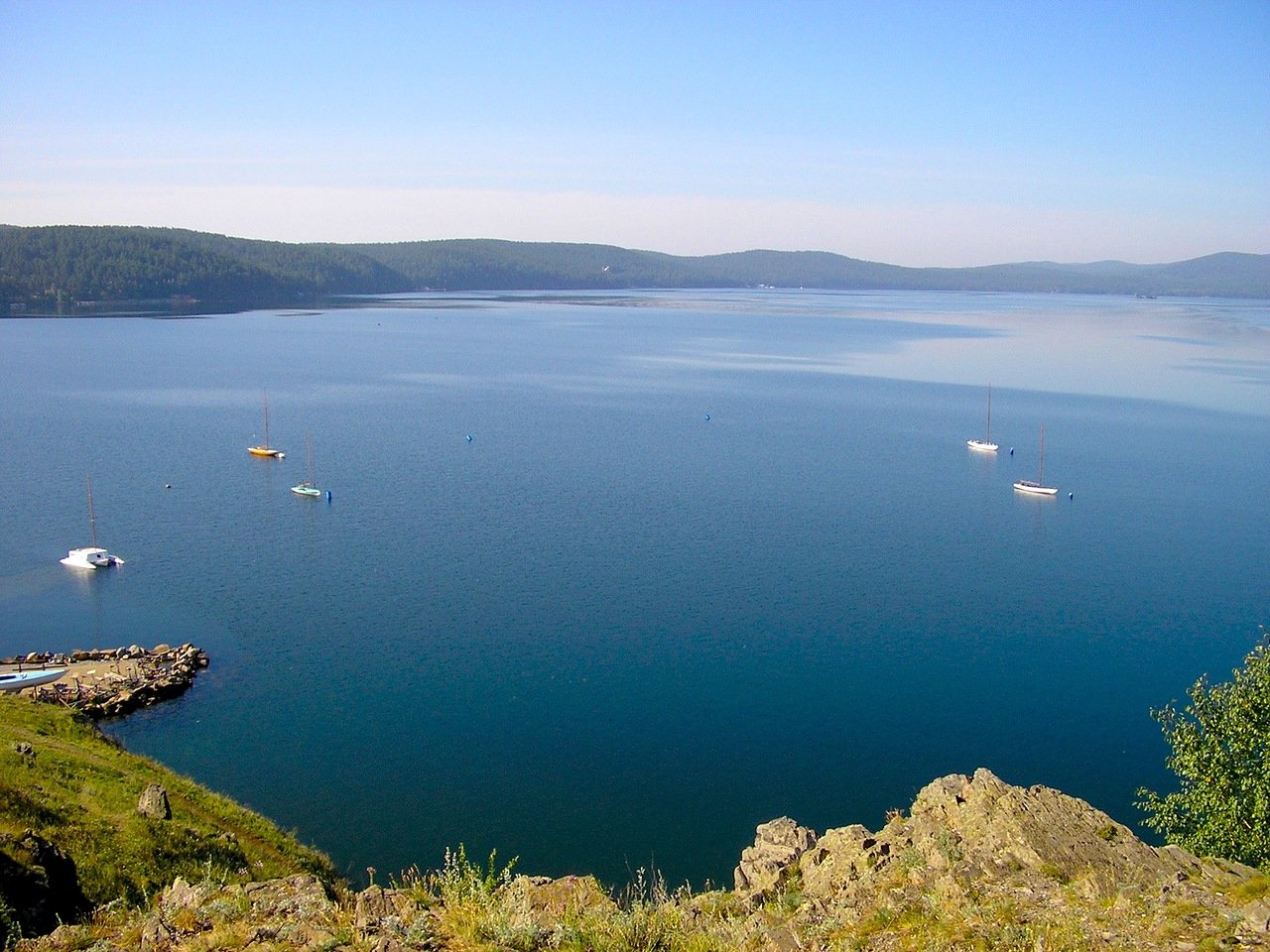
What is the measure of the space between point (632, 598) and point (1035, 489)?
2041cm

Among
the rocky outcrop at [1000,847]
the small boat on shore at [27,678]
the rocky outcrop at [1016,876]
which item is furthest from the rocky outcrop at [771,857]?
the small boat on shore at [27,678]

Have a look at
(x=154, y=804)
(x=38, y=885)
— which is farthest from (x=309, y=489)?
(x=38, y=885)

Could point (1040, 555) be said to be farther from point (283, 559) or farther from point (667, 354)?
point (667, 354)

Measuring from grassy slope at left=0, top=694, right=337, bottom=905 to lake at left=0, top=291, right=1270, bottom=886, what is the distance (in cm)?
225

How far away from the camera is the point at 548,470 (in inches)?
1687

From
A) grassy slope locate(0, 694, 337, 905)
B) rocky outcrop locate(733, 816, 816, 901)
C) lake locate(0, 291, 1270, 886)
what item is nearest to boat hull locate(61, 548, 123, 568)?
lake locate(0, 291, 1270, 886)

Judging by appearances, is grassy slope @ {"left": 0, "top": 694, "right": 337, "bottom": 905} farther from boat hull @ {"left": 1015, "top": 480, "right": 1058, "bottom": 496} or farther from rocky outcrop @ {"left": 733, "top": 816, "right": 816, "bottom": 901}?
boat hull @ {"left": 1015, "top": 480, "right": 1058, "bottom": 496}

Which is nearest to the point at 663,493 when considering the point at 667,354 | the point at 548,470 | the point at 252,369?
the point at 548,470

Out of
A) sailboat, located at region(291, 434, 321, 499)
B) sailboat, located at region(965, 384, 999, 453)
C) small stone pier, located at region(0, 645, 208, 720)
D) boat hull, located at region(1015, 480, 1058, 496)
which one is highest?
sailboat, located at region(965, 384, 999, 453)

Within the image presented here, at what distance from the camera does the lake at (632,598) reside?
61.4 ft

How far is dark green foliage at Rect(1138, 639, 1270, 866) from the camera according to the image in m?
12.0

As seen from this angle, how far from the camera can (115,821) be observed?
11.9 m

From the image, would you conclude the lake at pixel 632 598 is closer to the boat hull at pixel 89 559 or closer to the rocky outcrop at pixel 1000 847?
the boat hull at pixel 89 559

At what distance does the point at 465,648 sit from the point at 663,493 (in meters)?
16.0
